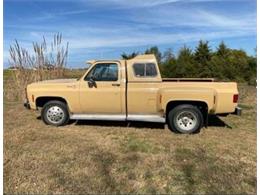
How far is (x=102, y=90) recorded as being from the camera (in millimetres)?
7469

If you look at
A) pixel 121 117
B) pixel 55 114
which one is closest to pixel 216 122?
pixel 121 117

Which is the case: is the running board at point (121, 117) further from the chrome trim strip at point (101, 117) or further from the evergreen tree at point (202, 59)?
the evergreen tree at point (202, 59)

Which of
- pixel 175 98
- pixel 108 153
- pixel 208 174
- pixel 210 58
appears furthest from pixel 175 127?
pixel 210 58

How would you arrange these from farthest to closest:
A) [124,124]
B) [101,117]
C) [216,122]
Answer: [216,122], [124,124], [101,117]

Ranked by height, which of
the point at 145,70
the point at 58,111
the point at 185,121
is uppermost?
the point at 145,70

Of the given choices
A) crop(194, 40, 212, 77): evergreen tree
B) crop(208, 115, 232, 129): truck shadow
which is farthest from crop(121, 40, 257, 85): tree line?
crop(208, 115, 232, 129): truck shadow

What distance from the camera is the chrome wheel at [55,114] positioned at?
786cm

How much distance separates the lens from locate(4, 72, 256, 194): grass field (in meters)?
4.23

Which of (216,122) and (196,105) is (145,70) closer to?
(196,105)

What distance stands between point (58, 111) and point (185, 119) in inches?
120

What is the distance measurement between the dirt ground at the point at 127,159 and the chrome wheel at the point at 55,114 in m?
0.25

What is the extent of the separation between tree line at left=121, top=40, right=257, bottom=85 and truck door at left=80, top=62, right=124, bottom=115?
14311mm

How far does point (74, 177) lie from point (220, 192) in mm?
1941

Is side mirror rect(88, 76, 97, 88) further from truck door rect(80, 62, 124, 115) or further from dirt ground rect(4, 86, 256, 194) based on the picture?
dirt ground rect(4, 86, 256, 194)
